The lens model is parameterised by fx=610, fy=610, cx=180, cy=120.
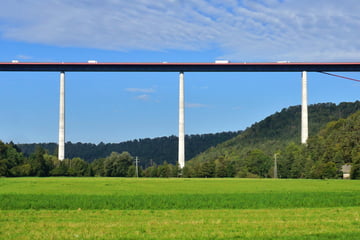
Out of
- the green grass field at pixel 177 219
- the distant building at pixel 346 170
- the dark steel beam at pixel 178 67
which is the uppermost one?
the dark steel beam at pixel 178 67

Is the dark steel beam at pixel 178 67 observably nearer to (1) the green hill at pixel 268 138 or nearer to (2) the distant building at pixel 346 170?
(2) the distant building at pixel 346 170

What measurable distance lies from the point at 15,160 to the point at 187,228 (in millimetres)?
78741

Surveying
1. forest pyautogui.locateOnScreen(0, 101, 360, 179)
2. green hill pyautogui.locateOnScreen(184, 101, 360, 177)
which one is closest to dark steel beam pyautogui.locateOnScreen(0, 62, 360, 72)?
forest pyautogui.locateOnScreen(0, 101, 360, 179)

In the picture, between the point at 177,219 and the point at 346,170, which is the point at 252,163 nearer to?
the point at 346,170

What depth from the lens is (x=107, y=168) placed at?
319 ft

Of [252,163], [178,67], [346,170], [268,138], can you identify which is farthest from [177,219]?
[268,138]

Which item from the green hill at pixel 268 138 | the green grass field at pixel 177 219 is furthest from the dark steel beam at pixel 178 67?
the green grass field at pixel 177 219

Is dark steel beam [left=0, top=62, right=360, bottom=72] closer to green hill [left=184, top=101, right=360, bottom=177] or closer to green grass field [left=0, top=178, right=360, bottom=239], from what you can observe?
green hill [left=184, top=101, right=360, bottom=177]

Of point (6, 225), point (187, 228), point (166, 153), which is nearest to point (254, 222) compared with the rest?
point (187, 228)

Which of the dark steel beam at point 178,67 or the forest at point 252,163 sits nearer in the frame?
the forest at point 252,163

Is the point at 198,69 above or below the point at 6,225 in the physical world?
above

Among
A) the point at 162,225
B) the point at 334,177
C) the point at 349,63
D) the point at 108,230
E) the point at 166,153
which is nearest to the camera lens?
the point at 108,230

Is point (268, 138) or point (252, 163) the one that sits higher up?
point (268, 138)

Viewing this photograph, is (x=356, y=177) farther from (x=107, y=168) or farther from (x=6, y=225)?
(x=6, y=225)
